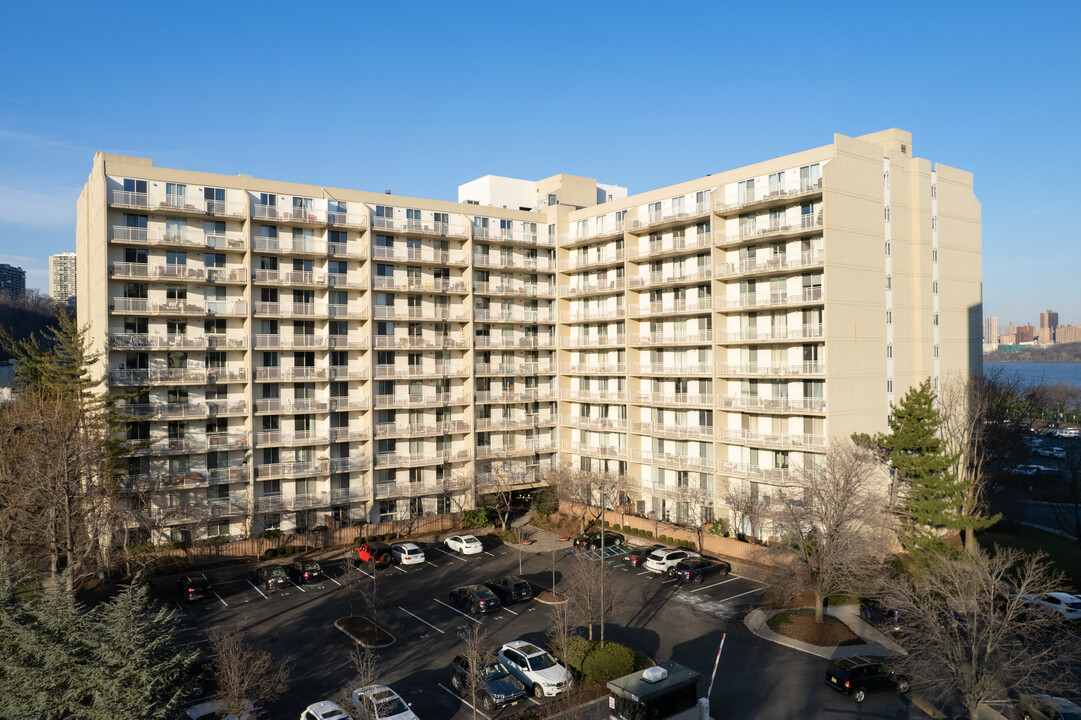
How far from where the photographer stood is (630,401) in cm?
6275

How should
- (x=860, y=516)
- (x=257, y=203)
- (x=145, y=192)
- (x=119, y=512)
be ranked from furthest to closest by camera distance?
(x=257, y=203), (x=145, y=192), (x=119, y=512), (x=860, y=516)

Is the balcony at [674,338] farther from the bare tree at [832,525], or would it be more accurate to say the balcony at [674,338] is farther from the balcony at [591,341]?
the bare tree at [832,525]

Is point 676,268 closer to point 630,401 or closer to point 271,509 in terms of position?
point 630,401

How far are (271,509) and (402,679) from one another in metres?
27.3

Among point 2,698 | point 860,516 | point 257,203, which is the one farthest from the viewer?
point 257,203

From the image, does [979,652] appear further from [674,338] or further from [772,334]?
[674,338]

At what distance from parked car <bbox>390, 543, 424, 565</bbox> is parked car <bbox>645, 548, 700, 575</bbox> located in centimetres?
1658

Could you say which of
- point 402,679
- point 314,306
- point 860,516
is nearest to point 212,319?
point 314,306

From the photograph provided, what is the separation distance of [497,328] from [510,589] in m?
29.8

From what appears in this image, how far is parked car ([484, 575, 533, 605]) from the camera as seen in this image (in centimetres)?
4262

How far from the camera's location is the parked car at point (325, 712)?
2655 centimetres

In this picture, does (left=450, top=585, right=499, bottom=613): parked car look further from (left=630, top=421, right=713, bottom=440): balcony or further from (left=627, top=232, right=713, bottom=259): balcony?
(left=627, top=232, right=713, bottom=259): balcony

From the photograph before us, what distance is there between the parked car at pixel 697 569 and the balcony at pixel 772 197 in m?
26.0

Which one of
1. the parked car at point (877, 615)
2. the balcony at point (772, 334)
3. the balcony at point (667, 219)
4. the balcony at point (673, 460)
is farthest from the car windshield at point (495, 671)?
the balcony at point (667, 219)
